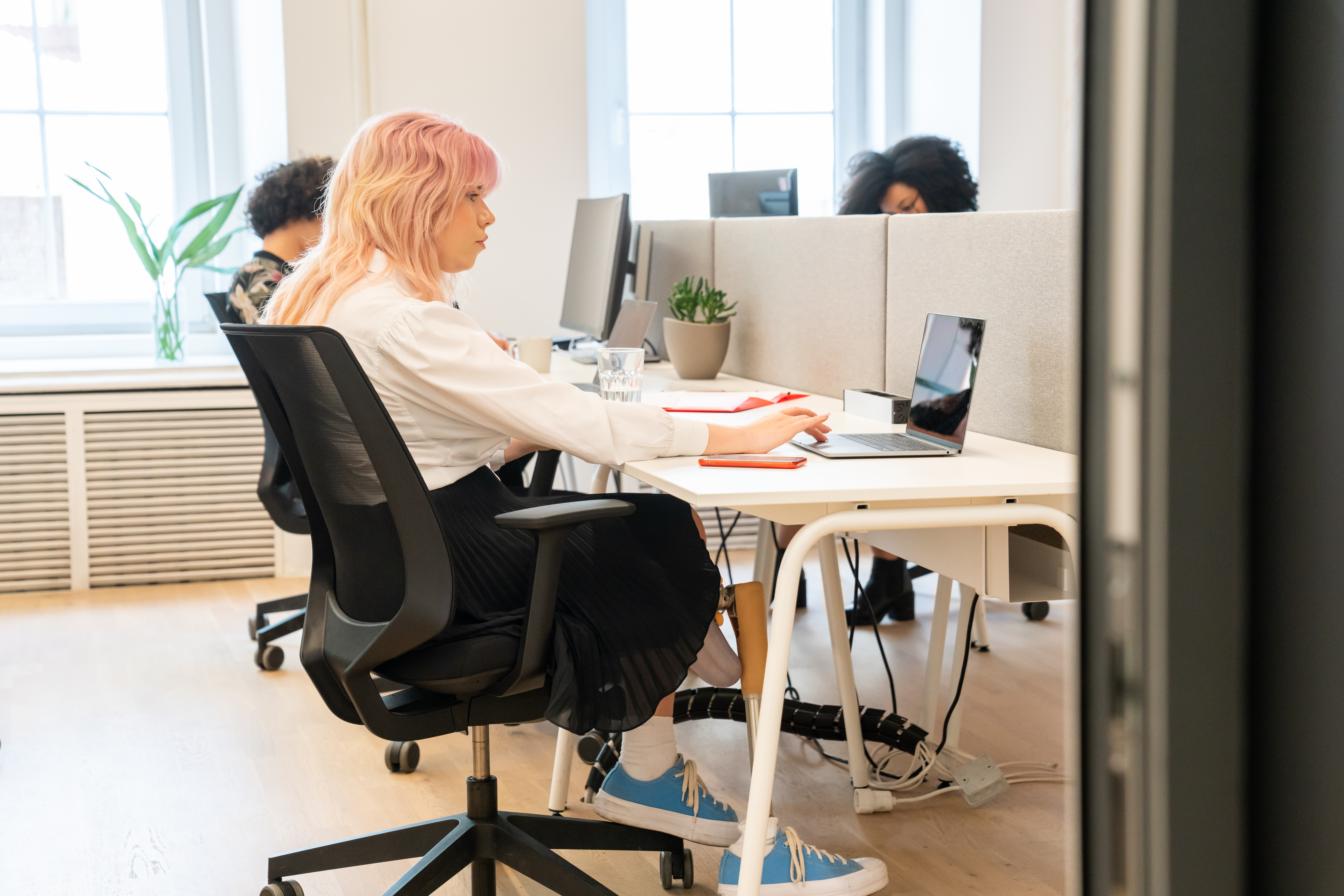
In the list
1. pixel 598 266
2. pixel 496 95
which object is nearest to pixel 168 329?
pixel 496 95

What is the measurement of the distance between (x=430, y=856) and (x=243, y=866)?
0.44 metres

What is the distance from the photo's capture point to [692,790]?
65.4 inches

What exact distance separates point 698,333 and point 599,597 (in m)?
1.13

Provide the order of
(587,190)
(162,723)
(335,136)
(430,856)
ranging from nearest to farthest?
(430,856) → (162,723) → (335,136) → (587,190)

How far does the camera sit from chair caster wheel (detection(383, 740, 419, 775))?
2.11 meters

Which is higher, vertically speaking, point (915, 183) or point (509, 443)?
point (915, 183)

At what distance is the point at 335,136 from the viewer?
3.57m

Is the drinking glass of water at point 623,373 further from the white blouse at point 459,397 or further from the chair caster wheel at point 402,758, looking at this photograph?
the chair caster wheel at point 402,758

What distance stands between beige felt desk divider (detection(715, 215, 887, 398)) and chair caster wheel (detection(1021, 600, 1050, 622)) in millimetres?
1044

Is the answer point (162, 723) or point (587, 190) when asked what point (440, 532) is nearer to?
point (162, 723)

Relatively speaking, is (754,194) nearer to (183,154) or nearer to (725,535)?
(725,535)

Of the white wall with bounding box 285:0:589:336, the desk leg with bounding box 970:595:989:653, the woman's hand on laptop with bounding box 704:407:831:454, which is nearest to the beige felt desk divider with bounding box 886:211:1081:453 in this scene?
the woman's hand on laptop with bounding box 704:407:831:454

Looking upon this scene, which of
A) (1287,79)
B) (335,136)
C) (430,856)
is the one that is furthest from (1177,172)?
(335,136)

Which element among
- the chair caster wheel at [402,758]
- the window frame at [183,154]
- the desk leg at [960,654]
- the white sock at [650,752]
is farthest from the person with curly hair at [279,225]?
the desk leg at [960,654]
